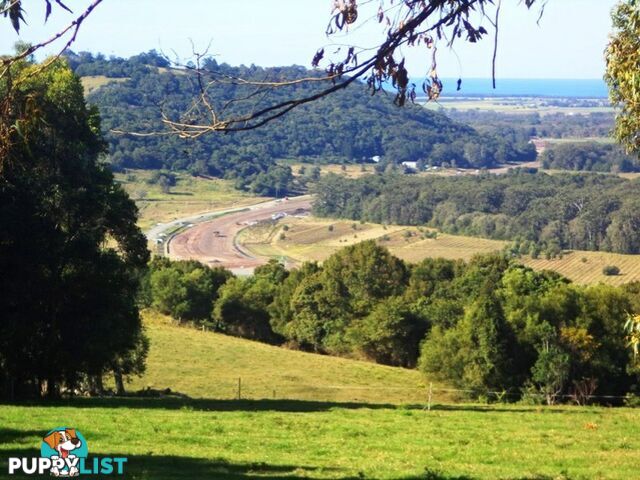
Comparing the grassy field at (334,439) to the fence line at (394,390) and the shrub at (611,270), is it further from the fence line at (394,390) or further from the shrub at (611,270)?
the shrub at (611,270)

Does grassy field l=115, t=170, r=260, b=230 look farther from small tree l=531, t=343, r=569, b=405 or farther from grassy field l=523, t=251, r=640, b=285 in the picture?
small tree l=531, t=343, r=569, b=405

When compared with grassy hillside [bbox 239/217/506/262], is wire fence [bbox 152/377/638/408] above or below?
above

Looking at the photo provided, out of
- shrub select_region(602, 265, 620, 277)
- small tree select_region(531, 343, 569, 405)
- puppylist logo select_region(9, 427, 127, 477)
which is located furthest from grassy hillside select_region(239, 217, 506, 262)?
puppylist logo select_region(9, 427, 127, 477)

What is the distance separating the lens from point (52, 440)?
32.2 ft

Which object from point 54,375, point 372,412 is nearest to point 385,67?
point 372,412

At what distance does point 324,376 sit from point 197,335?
1038 cm

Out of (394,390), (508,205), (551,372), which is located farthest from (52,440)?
(508,205)

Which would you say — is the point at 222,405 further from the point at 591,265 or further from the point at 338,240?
the point at 338,240

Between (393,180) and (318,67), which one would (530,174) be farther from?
(318,67)

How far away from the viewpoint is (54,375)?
18.3 meters

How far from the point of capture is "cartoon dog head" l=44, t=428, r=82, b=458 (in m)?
9.48

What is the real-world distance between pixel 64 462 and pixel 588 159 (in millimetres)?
153137

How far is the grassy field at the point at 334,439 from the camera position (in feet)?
32.0

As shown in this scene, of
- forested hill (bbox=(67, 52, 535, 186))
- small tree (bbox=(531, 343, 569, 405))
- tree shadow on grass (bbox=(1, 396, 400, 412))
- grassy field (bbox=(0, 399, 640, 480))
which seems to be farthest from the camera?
forested hill (bbox=(67, 52, 535, 186))
